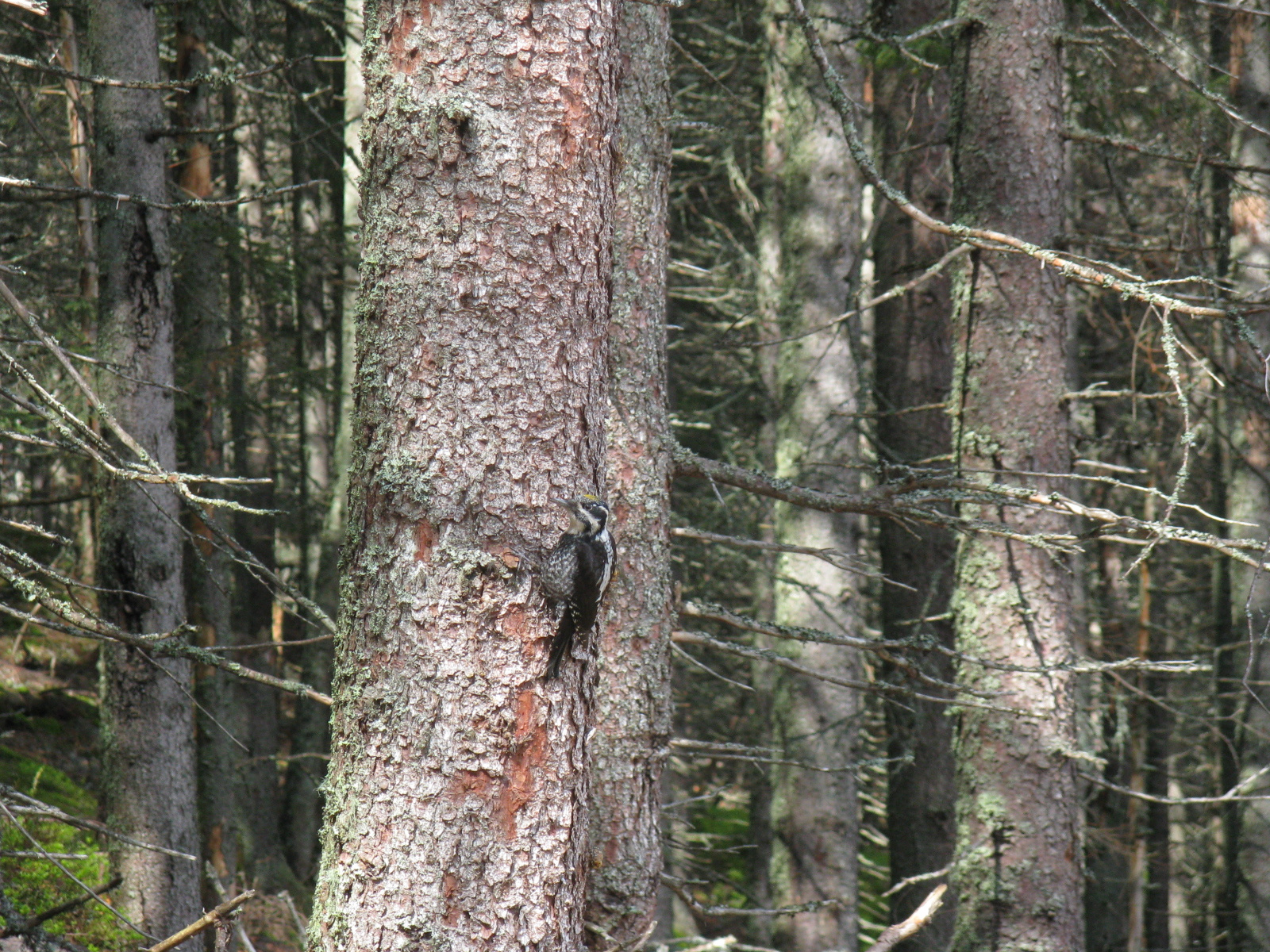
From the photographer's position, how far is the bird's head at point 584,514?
234 centimetres

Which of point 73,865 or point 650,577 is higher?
point 650,577

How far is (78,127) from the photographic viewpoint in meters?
7.33

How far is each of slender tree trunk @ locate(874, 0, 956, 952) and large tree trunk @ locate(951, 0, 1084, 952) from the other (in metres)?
2.48

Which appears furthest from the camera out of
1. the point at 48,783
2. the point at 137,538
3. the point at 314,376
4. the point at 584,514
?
the point at 314,376

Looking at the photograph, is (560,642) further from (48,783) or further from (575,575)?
(48,783)

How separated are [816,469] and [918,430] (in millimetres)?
938

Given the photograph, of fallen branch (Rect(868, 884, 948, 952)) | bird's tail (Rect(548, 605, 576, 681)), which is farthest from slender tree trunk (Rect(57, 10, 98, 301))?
fallen branch (Rect(868, 884, 948, 952))

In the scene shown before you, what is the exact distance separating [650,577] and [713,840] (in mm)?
11406

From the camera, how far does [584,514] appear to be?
2.37m

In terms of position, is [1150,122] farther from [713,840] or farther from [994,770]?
[713,840]

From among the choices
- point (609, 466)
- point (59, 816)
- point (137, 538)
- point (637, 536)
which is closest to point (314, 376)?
point (137, 538)

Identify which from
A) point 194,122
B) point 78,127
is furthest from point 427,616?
point 78,127

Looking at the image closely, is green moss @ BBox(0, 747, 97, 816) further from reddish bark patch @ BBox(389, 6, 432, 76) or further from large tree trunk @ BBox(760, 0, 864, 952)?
reddish bark patch @ BBox(389, 6, 432, 76)

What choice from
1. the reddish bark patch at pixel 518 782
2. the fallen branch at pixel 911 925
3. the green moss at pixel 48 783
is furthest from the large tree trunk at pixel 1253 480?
the green moss at pixel 48 783
